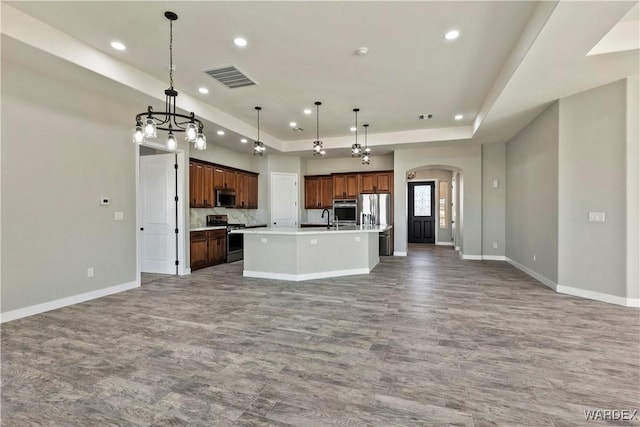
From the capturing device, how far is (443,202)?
37.2 ft

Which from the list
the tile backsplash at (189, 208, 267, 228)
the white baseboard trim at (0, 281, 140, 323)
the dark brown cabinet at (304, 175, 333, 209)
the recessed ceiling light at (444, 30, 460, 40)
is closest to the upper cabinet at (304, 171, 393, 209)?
the dark brown cabinet at (304, 175, 333, 209)

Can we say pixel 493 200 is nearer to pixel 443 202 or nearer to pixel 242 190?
pixel 443 202

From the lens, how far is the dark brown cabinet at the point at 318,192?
9.38 m

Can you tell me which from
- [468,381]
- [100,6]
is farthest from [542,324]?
[100,6]

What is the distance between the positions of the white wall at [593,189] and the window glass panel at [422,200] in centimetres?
708

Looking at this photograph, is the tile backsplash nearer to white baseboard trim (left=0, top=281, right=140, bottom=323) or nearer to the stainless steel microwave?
the stainless steel microwave

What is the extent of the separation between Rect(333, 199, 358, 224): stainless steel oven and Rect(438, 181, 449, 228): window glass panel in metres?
4.27

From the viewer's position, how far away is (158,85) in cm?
451

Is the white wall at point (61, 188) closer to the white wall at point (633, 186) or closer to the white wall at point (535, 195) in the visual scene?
the white wall at point (535, 195)

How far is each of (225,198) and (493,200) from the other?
6.87 metres

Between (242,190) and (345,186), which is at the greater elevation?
(345,186)

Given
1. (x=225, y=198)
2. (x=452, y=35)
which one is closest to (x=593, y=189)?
(x=452, y=35)

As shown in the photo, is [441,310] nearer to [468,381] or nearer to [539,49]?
[468,381]

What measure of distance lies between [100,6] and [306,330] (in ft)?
12.5
